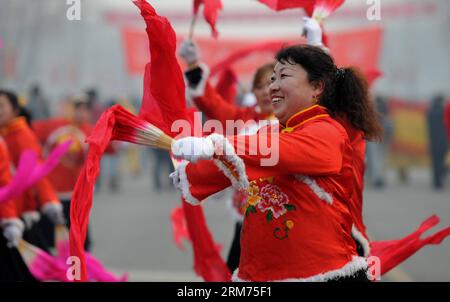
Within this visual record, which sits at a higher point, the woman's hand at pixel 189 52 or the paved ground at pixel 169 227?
the woman's hand at pixel 189 52

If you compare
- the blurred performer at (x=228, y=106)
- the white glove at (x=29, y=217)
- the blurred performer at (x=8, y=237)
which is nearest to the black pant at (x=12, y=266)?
the blurred performer at (x=8, y=237)

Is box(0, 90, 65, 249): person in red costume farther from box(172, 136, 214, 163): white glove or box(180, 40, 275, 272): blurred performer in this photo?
box(172, 136, 214, 163): white glove

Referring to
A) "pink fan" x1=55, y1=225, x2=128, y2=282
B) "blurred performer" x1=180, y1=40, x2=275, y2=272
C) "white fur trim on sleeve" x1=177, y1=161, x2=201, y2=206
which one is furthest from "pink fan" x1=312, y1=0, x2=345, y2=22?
"pink fan" x1=55, y1=225, x2=128, y2=282

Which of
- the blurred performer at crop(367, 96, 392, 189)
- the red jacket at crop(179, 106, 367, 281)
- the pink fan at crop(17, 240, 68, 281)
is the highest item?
the red jacket at crop(179, 106, 367, 281)

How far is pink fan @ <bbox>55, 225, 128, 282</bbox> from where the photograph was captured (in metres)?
5.59

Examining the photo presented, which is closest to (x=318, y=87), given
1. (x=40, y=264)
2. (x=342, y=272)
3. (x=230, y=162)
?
(x=230, y=162)

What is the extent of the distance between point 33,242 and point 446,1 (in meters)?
34.1

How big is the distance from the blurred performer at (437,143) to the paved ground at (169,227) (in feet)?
1.03

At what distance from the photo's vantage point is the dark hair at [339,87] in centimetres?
341

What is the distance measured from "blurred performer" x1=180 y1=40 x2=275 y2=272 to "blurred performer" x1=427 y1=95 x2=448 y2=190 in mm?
11040

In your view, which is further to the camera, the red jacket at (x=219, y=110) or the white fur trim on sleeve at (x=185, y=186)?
the red jacket at (x=219, y=110)

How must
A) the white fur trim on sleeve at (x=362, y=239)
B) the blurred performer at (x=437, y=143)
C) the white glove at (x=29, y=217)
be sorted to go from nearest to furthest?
the white fur trim on sleeve at (x=362, y=239), the white glove at (x=29, y=217), the blurred performer at (x=437, y=143)

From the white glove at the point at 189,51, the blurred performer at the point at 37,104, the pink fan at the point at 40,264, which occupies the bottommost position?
the blurred performer at the point at 37,104

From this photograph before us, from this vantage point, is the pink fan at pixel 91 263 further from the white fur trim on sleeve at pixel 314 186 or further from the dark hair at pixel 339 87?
the white fur trim on sleeve at pixel 314 186
